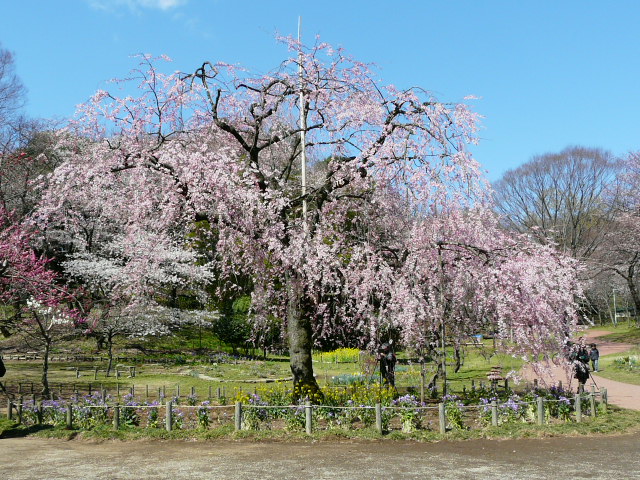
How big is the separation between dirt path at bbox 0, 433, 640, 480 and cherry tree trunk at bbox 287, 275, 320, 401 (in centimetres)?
285

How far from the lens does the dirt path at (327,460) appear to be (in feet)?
30.3

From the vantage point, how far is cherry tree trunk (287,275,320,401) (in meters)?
14.5

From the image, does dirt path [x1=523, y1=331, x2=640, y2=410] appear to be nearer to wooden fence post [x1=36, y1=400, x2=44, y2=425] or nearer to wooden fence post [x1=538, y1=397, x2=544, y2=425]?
wooden fence post [x1=538, y1=397, x2=544, y2=425]

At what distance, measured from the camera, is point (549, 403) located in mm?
14156

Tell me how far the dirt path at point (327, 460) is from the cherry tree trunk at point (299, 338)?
2853 millimetres

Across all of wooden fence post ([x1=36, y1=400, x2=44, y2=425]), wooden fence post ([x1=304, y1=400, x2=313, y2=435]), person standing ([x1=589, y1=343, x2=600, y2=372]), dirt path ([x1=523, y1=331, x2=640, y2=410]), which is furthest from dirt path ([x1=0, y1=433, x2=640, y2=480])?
person standing ([x1=589, y1=343, x2=600, y2=372])

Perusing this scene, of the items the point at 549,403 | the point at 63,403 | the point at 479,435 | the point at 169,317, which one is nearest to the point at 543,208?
the point at 169,317

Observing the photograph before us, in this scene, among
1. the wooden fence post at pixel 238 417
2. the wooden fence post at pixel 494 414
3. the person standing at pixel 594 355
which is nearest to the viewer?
the wooden fence post at pixel 238 417

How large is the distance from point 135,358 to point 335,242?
17.9 m

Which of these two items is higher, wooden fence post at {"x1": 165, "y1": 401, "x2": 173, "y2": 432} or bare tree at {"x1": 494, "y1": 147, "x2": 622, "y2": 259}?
bare tree at {"x1": 494, "y1": 147, "x2": 622, "y2": 259}

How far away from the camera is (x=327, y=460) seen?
10.2 m

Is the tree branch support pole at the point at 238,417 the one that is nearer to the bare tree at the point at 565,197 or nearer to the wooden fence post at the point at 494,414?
the wooden fence post at the point at 494,414

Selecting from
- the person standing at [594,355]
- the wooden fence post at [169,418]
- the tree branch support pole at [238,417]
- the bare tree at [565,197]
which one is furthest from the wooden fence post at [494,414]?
the bare tree at [565,197]

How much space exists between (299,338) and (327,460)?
483 centimetres
